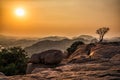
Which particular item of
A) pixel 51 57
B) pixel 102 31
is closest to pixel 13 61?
pixel 51 57

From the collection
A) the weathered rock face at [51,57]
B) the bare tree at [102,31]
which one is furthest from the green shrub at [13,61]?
the bare tree at [102,31]

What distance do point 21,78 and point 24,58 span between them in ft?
129

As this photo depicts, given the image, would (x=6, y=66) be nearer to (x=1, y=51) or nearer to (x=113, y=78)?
(x=1, y=51)

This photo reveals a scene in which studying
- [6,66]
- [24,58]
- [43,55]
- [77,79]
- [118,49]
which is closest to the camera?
[77,79]

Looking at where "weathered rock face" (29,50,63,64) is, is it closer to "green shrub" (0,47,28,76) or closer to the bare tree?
"green shrub" (0,47,28,76)

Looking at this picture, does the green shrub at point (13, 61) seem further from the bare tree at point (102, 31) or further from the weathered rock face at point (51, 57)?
the bare tree at point (102, 31)

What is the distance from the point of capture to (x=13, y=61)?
5131 cm

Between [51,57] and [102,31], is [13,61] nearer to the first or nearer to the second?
[51,57]

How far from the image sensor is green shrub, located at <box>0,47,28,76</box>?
46350 mm

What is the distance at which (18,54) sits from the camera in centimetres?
5303

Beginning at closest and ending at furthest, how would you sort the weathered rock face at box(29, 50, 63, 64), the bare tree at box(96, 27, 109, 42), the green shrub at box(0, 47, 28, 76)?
1. the weathered rock face at box(29, 50, 63, 64)
2. the green shrub at box(0, 47, 28, 76)
3. the bare tree at box(96, 27, 109, 42)

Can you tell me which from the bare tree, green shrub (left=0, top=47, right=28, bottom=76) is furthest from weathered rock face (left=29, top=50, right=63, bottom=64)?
the bare tree

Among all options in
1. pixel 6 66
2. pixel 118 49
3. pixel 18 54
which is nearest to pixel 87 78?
pixel 118 49

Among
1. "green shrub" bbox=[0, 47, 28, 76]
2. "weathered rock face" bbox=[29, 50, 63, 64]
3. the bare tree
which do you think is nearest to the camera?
"weathered rock face" bbox=[29, 50, 63, 64]
